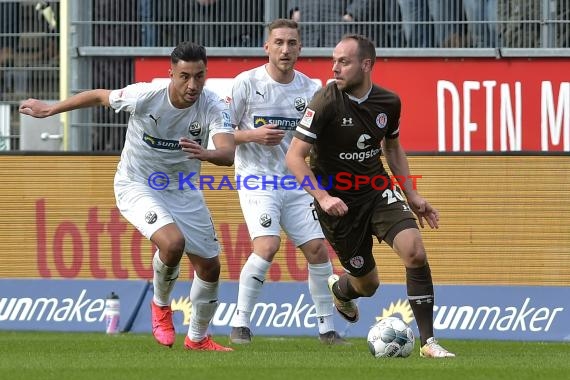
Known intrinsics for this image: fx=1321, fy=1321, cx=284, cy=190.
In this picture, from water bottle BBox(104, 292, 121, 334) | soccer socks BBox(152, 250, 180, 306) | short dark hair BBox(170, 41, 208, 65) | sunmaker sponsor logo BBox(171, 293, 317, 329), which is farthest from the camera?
sunmaker sponsor logo BBox(171, 293, 317, 329)

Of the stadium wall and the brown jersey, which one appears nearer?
the brown jersey

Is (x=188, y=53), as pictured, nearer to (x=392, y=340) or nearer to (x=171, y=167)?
(x=171, y=167)

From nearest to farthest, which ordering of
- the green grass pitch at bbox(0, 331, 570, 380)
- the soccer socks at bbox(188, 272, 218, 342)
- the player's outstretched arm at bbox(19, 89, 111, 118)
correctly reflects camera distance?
1. the green grass pitch at bbox(0, 331, 570, 380)
2. the player's outstretched arm at bbox(19, 89, 111, 118)
3. the soccer socks at bbox(188, 272, 218, 342)

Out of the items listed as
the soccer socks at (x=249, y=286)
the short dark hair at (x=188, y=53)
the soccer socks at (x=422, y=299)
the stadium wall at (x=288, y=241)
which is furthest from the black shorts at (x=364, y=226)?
the stadium wall at (x=288, y=241)

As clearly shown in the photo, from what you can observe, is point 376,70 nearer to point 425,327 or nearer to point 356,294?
point 356,294

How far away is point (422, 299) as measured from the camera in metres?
9.69

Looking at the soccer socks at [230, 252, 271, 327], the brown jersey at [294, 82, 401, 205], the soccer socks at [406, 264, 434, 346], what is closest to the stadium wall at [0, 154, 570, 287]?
the soccer socks at [230, 252, 271, 327]

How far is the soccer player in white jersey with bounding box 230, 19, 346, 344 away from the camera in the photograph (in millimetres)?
12016

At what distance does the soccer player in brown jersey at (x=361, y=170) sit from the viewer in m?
9.70

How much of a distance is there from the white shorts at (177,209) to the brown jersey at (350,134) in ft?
3.81

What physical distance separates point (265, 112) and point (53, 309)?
3.82 m

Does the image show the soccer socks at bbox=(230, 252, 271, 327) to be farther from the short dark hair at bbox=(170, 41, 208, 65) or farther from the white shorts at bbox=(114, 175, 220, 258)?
the short dark hair at bbox=(170, 41, 208, 65)

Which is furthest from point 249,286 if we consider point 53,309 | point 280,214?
point 53,309

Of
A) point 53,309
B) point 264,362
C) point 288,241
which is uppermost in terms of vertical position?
point 288,241
